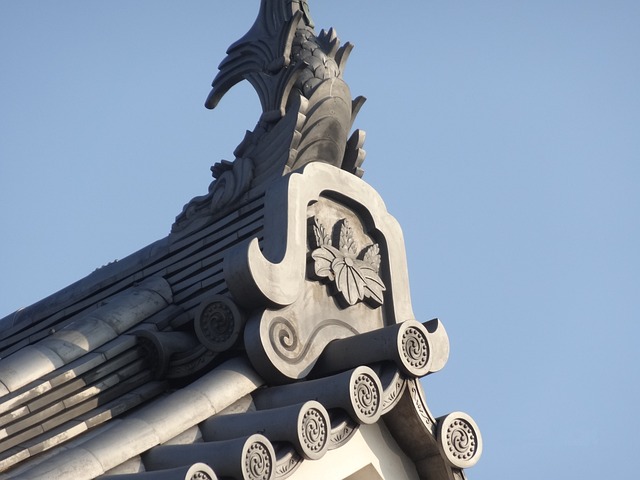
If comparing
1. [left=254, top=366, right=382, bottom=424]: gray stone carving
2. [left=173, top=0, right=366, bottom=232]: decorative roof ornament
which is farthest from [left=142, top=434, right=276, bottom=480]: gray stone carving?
[left=173, top=0, right=366, bottom=232]: decorative roof ornament

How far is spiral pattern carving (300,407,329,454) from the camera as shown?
1207cm

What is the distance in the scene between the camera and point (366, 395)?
1281 cm

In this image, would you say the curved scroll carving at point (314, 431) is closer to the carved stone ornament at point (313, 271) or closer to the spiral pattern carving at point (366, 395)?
the spiral pattern carving at point (366, 395)

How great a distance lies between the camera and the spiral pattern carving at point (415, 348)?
13289 millimetres

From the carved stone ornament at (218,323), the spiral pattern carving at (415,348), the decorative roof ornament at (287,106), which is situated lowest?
the spiral pattern carving at (415,348)

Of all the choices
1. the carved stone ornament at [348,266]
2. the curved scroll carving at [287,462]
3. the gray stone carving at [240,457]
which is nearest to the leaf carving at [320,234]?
the carved stone ornament at [348,266]

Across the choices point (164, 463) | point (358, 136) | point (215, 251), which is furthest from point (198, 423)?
point (358, 136)

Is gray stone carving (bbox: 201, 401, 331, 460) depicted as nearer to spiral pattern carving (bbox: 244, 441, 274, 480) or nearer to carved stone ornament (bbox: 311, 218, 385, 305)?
spiral pattern carving (bbox: 244, 441, 274, 480)

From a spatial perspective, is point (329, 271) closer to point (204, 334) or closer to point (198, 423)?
point (204, 334)

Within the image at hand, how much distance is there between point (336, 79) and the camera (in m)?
15.5

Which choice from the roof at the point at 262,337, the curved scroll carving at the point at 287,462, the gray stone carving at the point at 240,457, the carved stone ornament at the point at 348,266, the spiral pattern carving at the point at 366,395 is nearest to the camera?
the gray stone carving at the point at 240,457

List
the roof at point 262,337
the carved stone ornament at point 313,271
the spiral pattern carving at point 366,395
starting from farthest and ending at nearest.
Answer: the carved stone ornament at point 313,271 → the spiral pattern carving at point 366,395 → the roof at point 262,337

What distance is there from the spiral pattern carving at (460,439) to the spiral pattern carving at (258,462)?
2444 mm

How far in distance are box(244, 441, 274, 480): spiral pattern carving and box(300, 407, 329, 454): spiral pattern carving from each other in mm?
467
